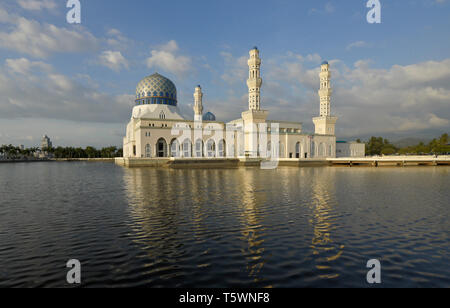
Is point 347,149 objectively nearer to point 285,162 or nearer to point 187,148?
point 285,162

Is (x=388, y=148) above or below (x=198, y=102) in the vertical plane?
below

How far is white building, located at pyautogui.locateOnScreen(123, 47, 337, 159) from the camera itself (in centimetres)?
6481

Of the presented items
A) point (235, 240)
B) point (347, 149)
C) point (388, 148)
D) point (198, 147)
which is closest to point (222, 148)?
point (198, 147)

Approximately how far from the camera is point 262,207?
14.0 metres

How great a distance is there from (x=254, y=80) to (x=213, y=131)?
17.0 metres

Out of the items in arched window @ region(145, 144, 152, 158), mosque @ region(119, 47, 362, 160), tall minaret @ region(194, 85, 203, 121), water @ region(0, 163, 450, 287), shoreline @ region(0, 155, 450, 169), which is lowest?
water @ region(0, 163, 450, 287)

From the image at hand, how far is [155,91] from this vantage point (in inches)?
2788

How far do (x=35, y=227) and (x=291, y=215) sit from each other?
Answer: 10.9m

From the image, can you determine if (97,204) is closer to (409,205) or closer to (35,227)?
(35,227)

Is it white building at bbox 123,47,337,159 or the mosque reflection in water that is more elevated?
white building at bbox 123,47,337,159

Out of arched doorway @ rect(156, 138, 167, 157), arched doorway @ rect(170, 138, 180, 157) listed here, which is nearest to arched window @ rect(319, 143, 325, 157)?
arched doorway @ rect(170, 138, 180, 157)

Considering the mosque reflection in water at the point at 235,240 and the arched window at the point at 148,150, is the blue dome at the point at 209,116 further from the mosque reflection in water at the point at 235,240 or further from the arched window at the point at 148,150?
the mosque reflection in water at the point at 235,240

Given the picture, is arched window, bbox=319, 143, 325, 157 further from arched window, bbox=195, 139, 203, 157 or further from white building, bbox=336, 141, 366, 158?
arched window, bbox=195, 139, 203, 157
